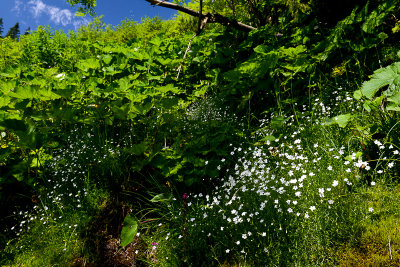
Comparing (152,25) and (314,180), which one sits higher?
(152,25)

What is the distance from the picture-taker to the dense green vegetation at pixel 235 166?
1.72 meters

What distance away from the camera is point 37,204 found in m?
3.05

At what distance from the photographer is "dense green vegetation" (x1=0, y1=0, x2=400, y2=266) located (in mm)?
1724

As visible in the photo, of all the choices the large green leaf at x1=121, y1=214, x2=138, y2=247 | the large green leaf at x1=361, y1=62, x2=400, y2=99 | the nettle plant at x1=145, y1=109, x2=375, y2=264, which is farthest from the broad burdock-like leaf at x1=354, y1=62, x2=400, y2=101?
the large green leaf at x1=121, y1=214, x2=138, y2=247

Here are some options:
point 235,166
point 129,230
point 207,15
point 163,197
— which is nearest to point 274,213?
point 235,166

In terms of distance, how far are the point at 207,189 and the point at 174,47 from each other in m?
3.39

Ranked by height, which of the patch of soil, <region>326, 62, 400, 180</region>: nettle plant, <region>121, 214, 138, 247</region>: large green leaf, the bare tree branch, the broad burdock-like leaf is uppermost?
the bare tree branch

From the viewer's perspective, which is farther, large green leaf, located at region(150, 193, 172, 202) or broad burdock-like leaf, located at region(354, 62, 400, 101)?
large green leaf, located at region(150, 193, 172, 202)

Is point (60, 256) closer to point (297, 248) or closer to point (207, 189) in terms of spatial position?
point (207, 189)

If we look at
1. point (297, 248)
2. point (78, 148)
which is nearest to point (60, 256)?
point (78, 148)

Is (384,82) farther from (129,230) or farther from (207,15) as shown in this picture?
(207,15)

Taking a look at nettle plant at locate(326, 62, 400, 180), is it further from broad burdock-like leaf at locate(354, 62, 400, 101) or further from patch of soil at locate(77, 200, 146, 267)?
patch of soil at locate(77, 200, 146, 267)

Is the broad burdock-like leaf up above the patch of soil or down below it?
above

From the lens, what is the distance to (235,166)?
101 inches
